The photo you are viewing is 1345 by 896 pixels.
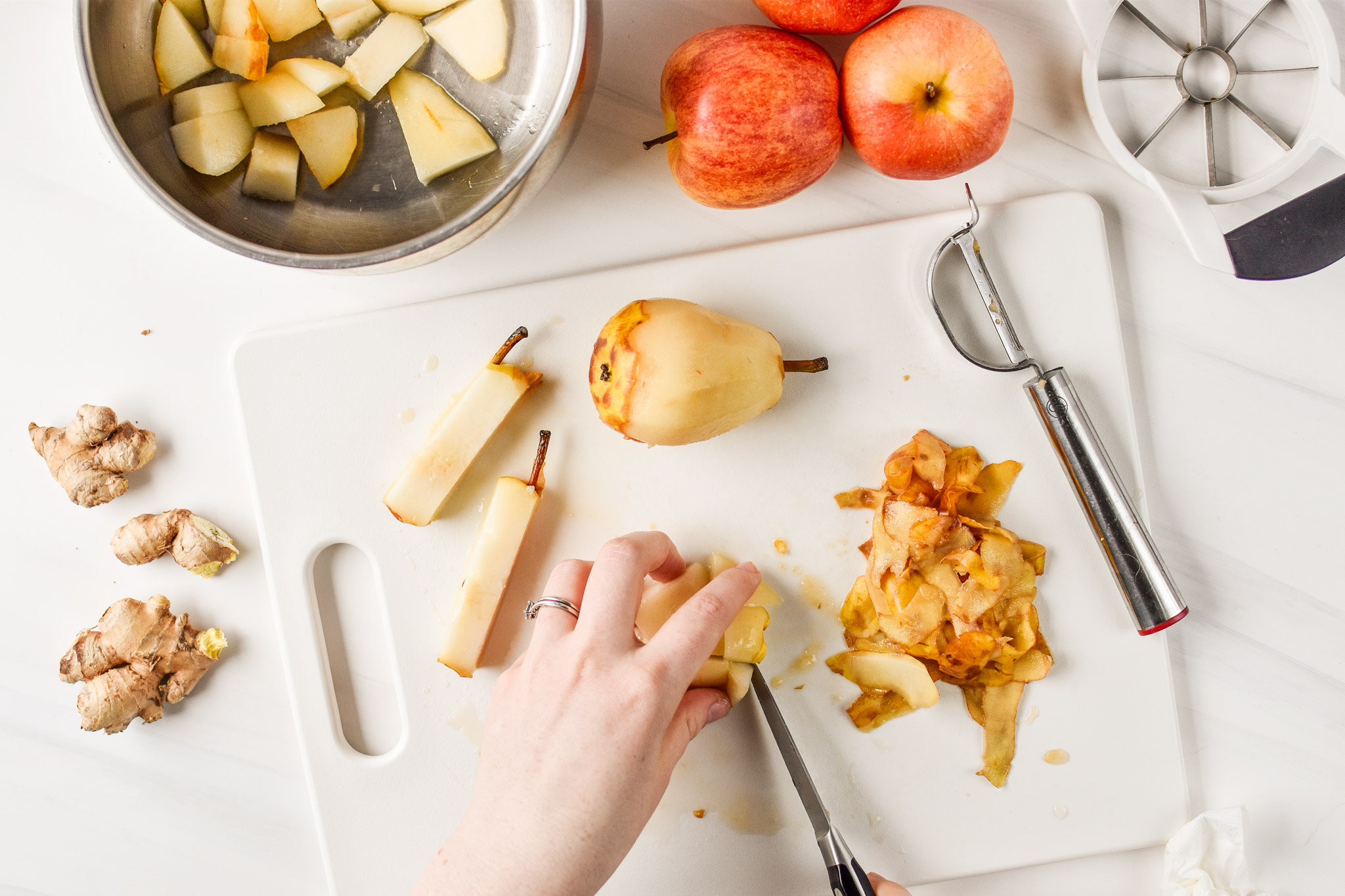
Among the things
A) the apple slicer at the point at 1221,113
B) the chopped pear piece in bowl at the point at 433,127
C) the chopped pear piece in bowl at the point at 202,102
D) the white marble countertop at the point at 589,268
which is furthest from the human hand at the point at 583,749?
the apple slicer at the point at 1221,113

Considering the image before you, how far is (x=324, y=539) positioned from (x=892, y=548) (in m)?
0.89

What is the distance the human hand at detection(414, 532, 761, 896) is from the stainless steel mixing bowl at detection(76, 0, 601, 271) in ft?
1.87

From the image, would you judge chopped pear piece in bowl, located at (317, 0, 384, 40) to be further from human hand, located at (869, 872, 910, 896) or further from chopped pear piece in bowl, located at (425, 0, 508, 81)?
human hand, located at (869, 872, 910, 896)

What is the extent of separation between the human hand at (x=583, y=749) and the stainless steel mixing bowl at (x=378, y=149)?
569mm

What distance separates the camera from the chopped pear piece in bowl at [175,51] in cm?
113

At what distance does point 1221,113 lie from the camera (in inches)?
49.8

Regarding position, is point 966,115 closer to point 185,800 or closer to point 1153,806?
point 1153,806

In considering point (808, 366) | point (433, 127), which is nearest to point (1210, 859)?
point (808, 366)

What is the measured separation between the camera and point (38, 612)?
4.45ft

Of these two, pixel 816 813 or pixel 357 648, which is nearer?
pixel 816 813

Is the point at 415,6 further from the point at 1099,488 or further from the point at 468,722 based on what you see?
the point at 1099,488

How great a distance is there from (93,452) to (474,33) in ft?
2.91

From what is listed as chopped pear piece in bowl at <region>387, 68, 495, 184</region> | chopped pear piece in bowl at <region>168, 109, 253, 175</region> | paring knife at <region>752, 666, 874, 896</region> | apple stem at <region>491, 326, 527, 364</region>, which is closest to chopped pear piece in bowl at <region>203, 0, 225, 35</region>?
chopped pear piece in bowl at <region>168, 109, 253, 175</region>

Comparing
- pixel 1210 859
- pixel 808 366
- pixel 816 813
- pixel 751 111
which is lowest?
pixel 1210 859
